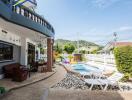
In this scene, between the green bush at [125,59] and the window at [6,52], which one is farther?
the green bush at [125,59]

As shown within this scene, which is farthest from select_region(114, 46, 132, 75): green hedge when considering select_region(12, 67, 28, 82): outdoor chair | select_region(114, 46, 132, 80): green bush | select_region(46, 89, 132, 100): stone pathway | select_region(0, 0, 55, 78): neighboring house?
select_region(12, 67, 28, 82): outdoor chair

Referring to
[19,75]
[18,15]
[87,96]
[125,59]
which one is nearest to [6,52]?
[19,75]

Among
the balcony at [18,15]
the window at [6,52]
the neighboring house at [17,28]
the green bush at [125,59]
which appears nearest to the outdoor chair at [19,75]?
the neighboring house at [17,28]

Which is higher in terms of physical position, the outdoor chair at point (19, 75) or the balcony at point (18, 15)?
Result: the balcony at point (18, 15)

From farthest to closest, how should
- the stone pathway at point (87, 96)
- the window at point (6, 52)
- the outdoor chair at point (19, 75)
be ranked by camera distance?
the window at point (6, 52), the outdoor chair at point (19, 75), the stone pathway at point (87, 96)

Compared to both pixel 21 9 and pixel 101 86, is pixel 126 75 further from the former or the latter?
pixel 21 9

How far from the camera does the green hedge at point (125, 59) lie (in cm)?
1265

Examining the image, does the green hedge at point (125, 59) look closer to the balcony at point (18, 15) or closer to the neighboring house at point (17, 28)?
the neighboring house at point (17, 28)

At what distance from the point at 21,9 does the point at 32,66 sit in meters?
7.87

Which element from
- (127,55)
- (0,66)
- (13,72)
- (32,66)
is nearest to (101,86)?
(127,55)

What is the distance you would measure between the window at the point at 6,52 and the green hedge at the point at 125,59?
7.48m

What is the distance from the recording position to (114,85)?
9969mm

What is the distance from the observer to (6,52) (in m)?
13.3

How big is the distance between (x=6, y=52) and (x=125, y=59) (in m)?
7.87
